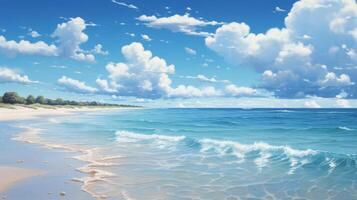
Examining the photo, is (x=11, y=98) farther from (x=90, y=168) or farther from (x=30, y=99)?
(x=90, y=168)

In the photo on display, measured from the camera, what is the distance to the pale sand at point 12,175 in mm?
17780

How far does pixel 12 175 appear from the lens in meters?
→ 19.8

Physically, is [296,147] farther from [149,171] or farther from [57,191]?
[57,191]

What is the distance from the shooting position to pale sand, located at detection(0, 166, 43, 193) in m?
17.8

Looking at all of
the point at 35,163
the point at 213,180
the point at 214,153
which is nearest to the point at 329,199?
the point at 213,180

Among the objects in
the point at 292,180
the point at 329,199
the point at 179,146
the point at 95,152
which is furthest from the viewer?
the point at 179,146

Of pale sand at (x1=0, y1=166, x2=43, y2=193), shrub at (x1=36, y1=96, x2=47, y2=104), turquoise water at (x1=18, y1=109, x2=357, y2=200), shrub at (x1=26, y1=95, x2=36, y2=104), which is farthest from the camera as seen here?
shrub at (x1=36, y1=96, x2=47, y2=104)

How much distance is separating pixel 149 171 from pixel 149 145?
43.7 feet

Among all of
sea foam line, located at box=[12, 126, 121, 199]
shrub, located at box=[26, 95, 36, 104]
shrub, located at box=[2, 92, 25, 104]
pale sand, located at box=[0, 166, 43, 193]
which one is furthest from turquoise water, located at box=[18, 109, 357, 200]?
shrub, located at box=[26, 95, 36, 104]

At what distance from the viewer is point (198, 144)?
35.9 meters

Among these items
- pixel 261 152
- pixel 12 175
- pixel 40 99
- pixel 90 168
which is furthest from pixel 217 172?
pixel 40 99

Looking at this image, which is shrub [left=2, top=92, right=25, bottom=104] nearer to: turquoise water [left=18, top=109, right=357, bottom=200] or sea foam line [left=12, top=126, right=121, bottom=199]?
sea foam line [left=12, top=126, right=121, bottom=199]

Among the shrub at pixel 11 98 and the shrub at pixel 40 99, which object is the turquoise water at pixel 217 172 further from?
the shrub at pixel 40 99

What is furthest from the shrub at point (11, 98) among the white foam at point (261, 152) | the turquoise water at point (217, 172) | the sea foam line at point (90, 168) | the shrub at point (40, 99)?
the white foam at point (261, 152)
